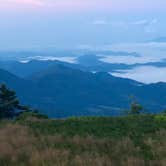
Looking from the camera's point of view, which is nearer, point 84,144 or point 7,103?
point 84,144

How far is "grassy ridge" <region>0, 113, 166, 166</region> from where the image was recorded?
998 cm

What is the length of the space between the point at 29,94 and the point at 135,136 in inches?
6529

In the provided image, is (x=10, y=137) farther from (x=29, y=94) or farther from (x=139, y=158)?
(x=29, y=94)

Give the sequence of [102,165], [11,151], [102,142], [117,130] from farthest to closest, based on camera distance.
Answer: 1. [117,130]
2. [102,142]
3. [11,151]
4. [102,165]

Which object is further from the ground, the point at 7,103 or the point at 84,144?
the point at 7,103

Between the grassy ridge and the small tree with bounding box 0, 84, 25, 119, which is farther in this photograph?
the small tree with bounding box 0, 84, 25, 119

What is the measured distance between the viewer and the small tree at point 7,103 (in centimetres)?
3108

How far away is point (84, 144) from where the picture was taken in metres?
11.6

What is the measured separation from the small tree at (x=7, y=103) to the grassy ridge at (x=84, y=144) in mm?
15463

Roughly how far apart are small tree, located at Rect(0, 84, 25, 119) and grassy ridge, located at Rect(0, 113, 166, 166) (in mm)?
15463

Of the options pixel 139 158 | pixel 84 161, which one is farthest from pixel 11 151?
pixel 139 158

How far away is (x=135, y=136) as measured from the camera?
12945 millimetres

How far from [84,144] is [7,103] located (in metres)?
20.9

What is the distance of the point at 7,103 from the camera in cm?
3203
